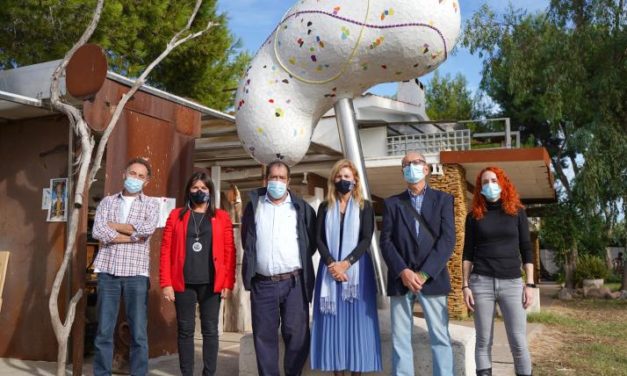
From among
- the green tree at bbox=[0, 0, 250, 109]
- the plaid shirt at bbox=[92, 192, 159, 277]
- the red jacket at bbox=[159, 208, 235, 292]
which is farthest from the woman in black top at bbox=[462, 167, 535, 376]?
the green tree at bbox=[0, 0, 250, 109]

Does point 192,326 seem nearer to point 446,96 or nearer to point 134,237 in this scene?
point 134,237

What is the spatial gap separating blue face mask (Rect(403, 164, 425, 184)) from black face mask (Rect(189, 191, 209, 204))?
58.9 inches

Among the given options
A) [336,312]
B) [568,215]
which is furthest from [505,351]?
[568,215]

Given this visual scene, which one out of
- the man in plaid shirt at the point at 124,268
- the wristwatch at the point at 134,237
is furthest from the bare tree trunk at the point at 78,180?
the wristwatch at the point at 134,237

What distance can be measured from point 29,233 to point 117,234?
85.2 inches

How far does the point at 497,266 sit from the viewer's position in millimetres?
4078

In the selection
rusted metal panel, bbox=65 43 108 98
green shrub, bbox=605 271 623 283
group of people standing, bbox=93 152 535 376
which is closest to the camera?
group of people standing, bbox=93 152 535 376

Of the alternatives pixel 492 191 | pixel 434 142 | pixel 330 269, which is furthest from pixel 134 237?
pixel 434 142

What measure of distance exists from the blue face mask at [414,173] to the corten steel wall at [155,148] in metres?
2.75

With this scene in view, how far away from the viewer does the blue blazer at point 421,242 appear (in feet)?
13.0

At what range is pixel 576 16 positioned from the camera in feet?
48.6

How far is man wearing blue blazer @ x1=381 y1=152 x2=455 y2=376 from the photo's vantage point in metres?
3.94

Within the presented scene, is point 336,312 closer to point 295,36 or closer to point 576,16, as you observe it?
point 295,36

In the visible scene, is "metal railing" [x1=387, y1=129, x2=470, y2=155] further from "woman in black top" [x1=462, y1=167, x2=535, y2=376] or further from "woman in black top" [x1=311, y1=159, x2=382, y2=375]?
"woman in black top" [x1=311, y1=159, x2=382, y2=375]
